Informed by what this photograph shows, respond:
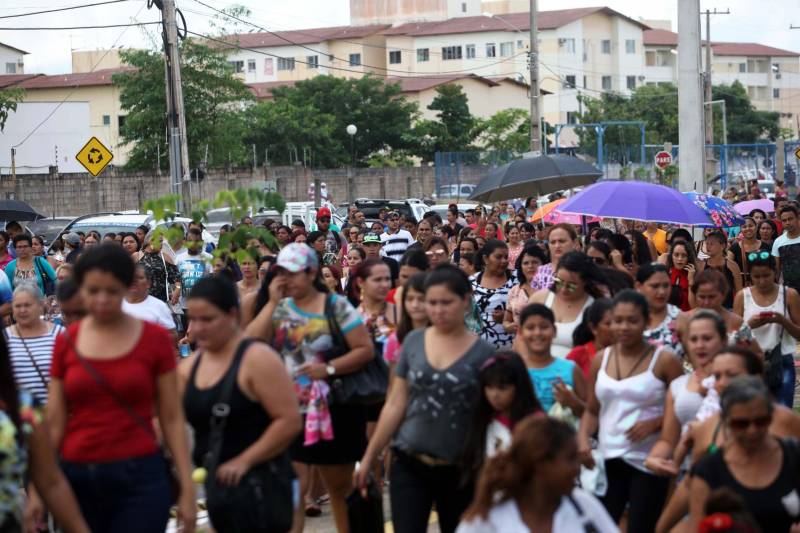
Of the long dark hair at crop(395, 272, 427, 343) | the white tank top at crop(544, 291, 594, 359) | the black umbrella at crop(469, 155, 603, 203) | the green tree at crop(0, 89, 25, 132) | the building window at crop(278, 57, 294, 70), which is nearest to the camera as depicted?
the long dark hair at crop(395, 272, 427, 343)

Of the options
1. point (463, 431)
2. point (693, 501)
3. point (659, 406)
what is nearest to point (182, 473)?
point (463, 431)

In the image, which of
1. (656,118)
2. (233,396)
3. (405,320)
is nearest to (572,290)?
(405,320)

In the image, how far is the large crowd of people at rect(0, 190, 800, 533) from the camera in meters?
5.18

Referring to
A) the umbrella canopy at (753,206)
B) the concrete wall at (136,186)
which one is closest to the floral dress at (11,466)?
the umbrella canopy at (753,206)

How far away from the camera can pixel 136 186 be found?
45.9m

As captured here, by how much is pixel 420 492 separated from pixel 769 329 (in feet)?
14.4

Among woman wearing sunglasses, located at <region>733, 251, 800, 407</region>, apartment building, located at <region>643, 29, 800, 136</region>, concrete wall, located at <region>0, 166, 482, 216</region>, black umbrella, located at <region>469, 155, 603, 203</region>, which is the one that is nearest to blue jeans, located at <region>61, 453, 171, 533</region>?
woman wearing sunglasses, located at <region>733, 251, 800, 407</region>

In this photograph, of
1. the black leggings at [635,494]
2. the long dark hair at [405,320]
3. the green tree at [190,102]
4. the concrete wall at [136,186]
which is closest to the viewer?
the black leggings at [635,494]

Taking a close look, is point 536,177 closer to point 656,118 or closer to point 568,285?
point 568,285

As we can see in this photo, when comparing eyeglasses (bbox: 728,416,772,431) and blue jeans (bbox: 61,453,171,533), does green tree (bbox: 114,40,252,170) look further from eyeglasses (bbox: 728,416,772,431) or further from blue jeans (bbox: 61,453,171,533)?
eyeglasses (bbox: 728,416,772,431)

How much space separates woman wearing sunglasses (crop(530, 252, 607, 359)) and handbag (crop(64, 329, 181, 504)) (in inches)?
126

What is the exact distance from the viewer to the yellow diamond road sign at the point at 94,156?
2533 centimetres

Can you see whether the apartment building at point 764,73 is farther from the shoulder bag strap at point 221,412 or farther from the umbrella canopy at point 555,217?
the shoulder bag strap at point 221,412

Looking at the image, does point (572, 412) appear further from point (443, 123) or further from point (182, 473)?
point (443, 123)
